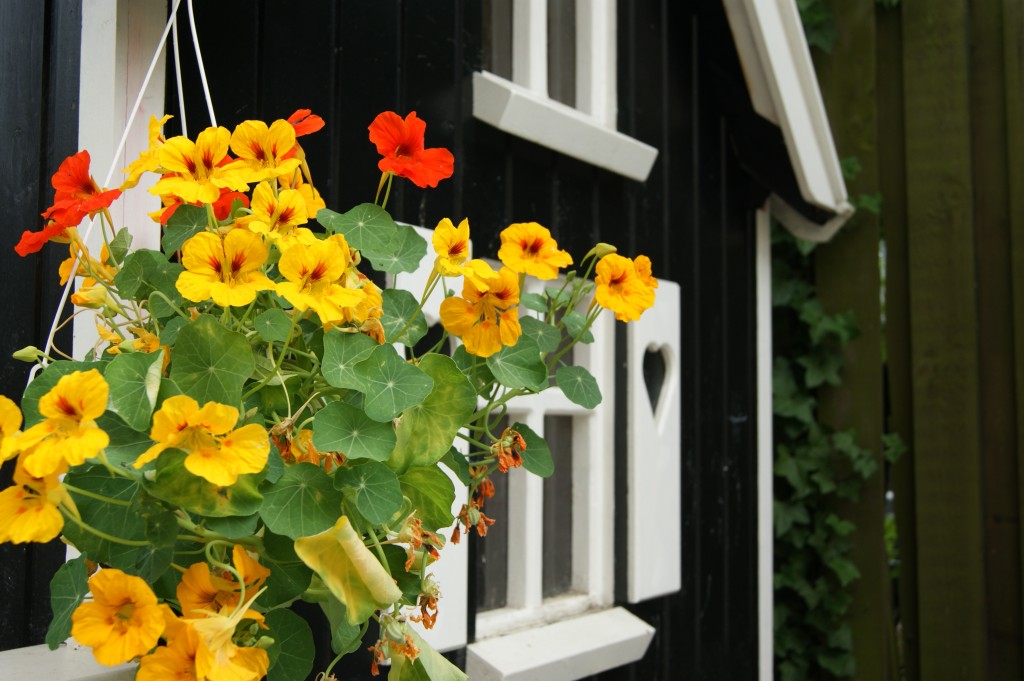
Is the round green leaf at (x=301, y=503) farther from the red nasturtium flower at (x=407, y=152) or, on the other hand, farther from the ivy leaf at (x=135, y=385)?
the red nasturtium flower at (x=407, y=152)

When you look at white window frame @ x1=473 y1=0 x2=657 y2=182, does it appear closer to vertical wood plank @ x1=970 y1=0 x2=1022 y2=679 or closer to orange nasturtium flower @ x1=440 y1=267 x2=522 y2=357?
orange nasturtium flower @ x1=440 y1=267 x2=522 y2=357

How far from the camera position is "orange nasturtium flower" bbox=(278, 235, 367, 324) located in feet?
2.31

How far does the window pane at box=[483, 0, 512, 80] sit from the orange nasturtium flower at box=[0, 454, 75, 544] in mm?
1291

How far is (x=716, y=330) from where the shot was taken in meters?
2.22

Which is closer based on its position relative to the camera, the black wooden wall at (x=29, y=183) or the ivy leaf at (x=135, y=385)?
the ivy leaf at (x=135, y=385)

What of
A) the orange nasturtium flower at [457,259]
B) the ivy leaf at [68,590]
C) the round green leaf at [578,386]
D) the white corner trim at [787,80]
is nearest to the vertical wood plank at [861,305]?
the white corner trim at [787,80]

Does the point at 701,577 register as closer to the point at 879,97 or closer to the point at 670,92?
the point at 670,92

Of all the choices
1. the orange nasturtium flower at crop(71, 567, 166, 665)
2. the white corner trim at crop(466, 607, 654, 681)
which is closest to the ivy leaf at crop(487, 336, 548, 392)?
the orange nasturtium flower at crop(71, 567, 166, 665)

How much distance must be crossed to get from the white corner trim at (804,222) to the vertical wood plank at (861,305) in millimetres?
180

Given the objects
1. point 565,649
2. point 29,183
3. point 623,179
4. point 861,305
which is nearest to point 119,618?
point 29,183

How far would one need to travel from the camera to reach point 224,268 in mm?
710

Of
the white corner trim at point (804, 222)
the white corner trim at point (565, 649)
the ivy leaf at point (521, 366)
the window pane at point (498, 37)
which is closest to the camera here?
the ivy leaf at point (521, 366)

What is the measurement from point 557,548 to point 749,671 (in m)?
0.83

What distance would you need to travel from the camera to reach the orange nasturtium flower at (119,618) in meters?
0.60
